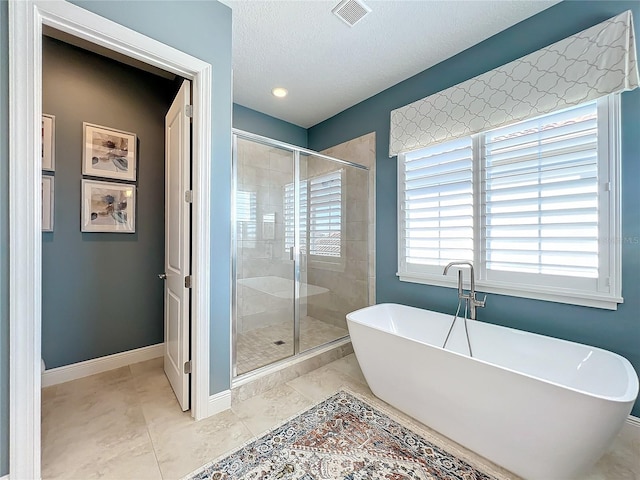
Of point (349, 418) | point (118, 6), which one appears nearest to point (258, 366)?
point (349, 418)

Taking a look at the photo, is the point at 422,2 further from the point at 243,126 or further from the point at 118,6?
the point at 243,126

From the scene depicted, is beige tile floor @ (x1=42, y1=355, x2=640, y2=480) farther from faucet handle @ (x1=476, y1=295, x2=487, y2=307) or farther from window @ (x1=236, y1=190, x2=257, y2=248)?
window @ (x1=236, y1=190, x2=257, y2=248)

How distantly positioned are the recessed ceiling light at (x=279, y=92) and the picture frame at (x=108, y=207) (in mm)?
1772

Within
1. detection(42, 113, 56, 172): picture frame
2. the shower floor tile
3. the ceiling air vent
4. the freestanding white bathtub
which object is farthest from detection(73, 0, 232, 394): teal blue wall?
detection(42, 113, 56, 172): picture frame

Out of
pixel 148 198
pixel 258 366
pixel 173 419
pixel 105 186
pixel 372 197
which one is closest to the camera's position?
pixel 173 419

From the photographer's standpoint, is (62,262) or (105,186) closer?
(62,262)

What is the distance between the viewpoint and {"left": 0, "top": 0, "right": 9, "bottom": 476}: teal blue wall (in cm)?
118

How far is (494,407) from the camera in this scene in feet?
4.49

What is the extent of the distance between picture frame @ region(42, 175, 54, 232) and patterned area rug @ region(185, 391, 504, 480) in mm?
2137

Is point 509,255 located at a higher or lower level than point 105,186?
lower

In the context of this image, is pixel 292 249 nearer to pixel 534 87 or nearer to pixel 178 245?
pixel 178 245

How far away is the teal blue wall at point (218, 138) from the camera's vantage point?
67.2 inches

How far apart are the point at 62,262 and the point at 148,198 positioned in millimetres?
857

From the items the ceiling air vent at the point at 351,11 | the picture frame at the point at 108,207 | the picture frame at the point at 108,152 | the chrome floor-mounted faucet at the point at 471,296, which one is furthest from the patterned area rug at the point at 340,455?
the ceiling air vent at the point at 351,11
